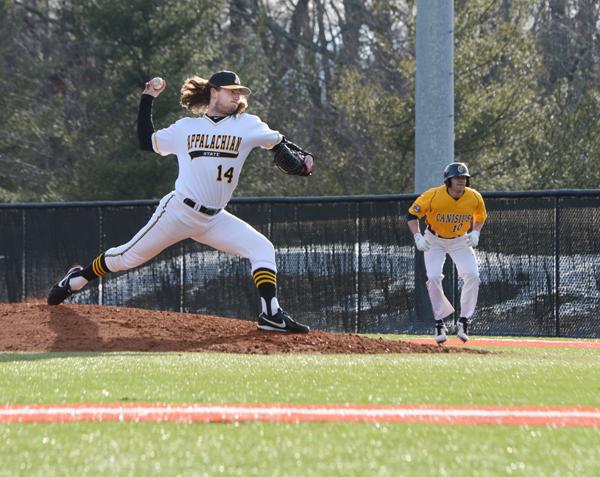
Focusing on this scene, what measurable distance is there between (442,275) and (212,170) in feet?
9.87

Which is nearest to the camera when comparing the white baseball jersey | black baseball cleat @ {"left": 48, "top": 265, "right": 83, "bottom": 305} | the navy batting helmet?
the white baseball jersey

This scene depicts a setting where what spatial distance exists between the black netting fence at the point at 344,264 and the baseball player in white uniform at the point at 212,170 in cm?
424

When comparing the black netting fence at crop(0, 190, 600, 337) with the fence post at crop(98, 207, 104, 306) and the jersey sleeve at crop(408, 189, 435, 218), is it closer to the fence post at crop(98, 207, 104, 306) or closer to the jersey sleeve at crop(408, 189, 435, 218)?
the fence post at crop(98, 207, 104, 306)

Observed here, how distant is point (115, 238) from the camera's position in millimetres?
15555

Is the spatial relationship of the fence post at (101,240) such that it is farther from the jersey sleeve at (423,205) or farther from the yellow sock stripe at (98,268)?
the jersey sleeve at (423,205)

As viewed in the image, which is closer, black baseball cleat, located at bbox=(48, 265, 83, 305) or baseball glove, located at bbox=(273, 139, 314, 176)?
baseball glove, located at bbox=(273, 139, 314, 176)

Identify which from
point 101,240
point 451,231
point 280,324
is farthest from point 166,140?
point 101,240

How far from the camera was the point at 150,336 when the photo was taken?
33.1 ft

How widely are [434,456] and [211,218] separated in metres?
5.65

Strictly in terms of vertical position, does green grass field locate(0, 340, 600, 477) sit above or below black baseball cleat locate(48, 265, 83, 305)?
below

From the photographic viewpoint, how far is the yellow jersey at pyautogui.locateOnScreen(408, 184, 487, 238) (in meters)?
11.5

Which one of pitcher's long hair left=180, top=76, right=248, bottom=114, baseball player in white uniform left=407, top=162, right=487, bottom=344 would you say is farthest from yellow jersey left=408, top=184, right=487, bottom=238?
pitcher's long hair left=180, top=76, right=248, bottom=114

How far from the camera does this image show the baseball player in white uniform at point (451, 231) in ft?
37.8

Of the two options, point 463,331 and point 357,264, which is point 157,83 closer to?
point 463,331
